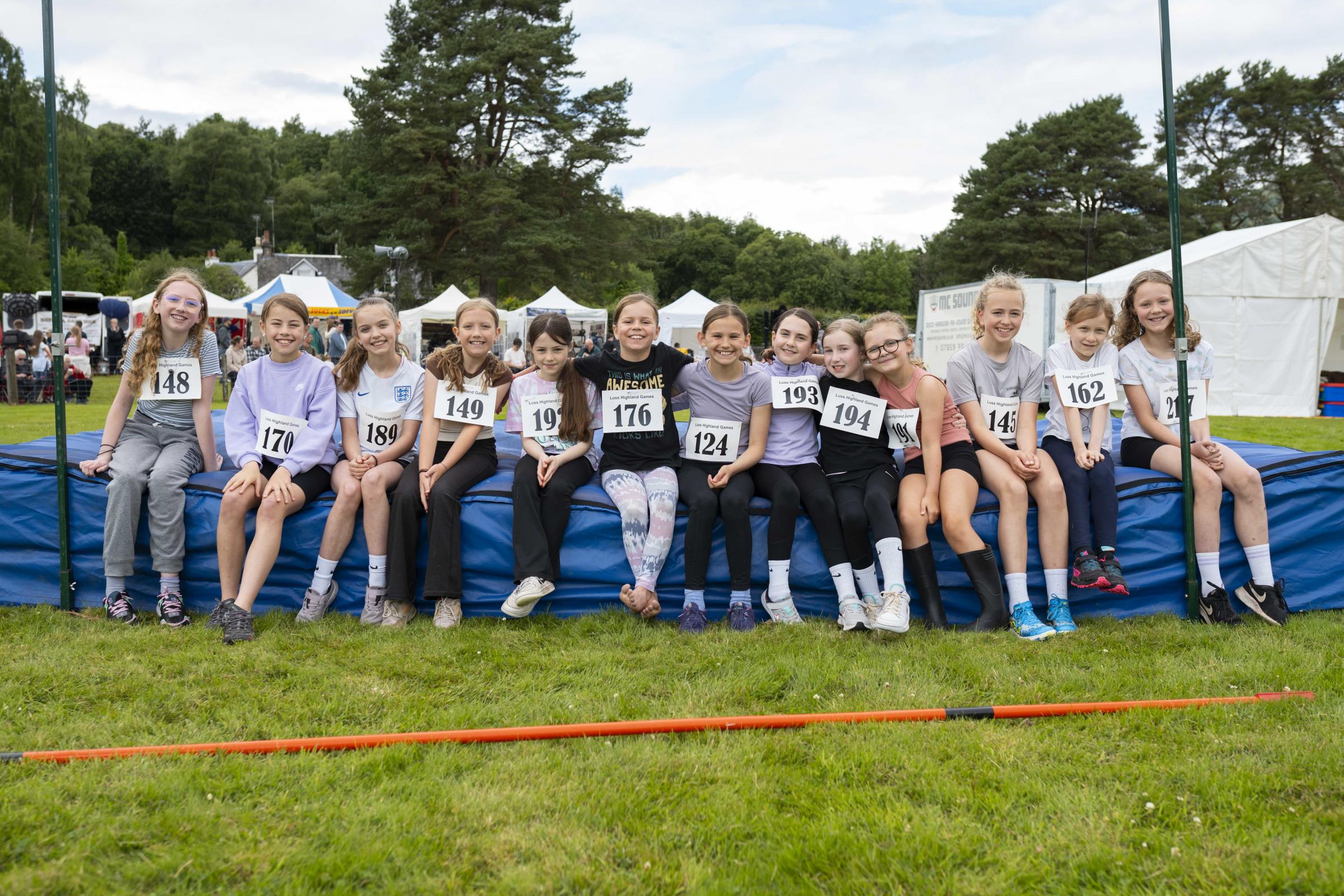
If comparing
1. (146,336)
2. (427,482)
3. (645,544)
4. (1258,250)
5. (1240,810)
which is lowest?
(1240,810)

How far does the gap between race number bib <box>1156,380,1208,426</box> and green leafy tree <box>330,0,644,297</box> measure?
983 inches

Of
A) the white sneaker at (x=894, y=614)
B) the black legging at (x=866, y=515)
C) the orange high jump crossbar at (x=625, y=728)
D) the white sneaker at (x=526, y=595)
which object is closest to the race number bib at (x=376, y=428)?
the white sneaker at (x=526, y=595)

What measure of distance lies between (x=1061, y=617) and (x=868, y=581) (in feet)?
2.34

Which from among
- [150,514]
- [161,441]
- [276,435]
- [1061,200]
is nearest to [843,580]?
[276,435]

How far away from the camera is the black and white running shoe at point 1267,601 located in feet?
11.6

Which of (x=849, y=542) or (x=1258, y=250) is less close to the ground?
(x=1258, y=250)

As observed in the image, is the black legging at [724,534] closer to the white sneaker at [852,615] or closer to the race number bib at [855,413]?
the white sneaker at [852,615]

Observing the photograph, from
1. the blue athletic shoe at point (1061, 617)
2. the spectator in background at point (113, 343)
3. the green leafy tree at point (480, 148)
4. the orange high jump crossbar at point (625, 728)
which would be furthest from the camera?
the green leafy tree at point (480, 148)

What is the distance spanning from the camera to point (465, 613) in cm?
372

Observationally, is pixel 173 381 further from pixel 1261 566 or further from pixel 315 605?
pixel 1261 566

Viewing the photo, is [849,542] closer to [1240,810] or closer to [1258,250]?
[1240,810]

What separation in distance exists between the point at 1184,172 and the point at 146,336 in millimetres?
38261

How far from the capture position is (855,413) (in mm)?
3795

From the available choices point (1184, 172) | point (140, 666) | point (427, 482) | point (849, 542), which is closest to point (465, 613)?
point (427, 482)
